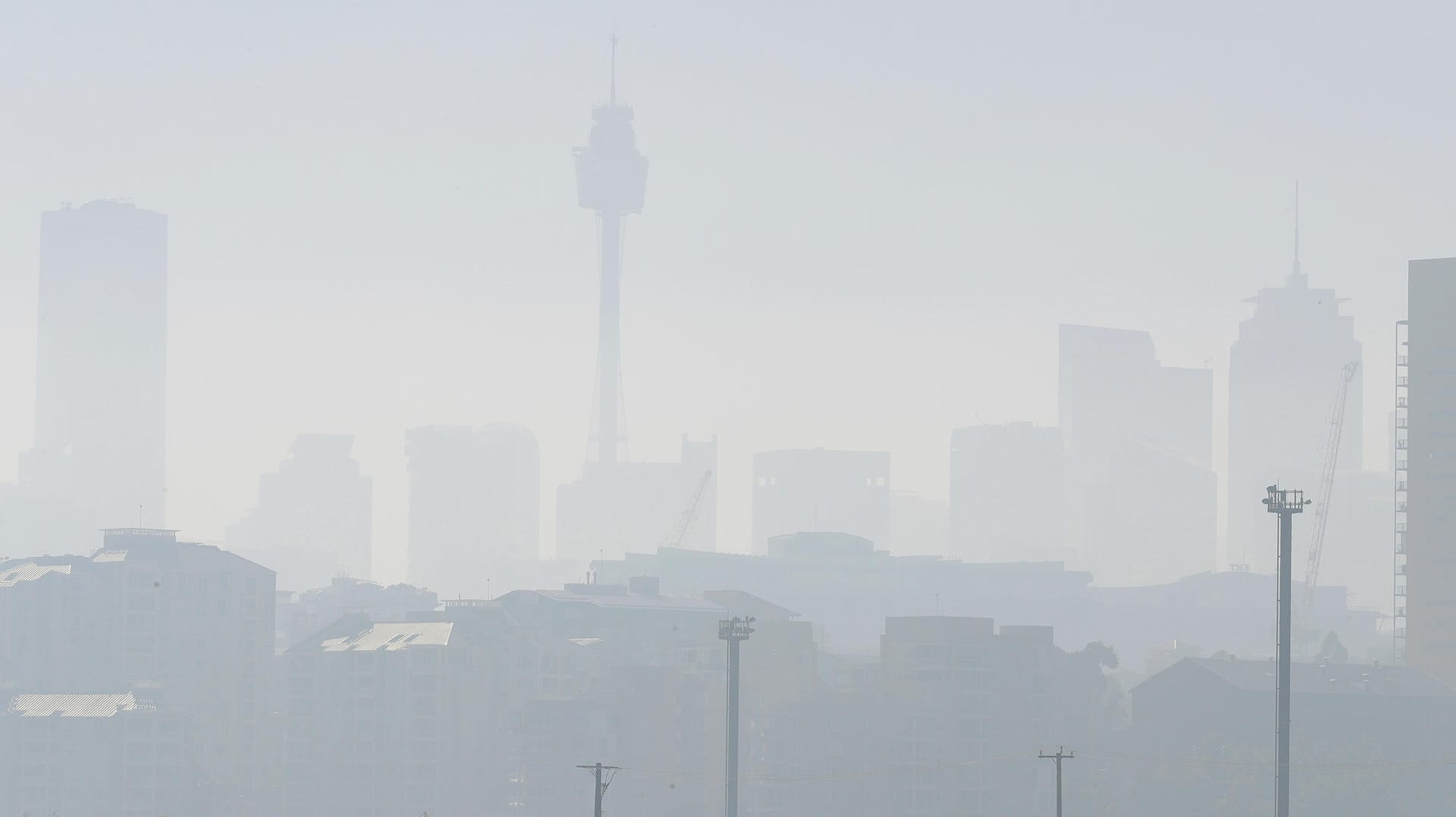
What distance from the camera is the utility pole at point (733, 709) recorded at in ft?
474

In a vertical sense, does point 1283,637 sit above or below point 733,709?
above

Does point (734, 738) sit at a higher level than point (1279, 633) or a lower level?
lower

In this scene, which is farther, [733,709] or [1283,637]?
[733,709]

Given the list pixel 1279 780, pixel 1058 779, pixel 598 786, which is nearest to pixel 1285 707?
pixel 1279 780

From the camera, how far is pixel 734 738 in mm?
145125

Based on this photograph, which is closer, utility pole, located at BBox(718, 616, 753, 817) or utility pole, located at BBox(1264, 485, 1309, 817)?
utility pole, located at BBox(1264, 485, 1309, 817)

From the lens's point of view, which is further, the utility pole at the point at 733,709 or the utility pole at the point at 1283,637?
the utility pole at the point at 733,709

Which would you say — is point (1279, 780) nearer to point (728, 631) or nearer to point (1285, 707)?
point (1285, 707)

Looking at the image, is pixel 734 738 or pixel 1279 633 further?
pixel 734 738

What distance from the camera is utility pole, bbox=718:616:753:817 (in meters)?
144

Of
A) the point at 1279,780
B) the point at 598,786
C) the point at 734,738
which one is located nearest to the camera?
the point at 1279,780

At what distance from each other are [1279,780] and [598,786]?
36.5m

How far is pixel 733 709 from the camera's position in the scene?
477ft

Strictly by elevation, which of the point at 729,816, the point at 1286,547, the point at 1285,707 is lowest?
the point at 729,816
